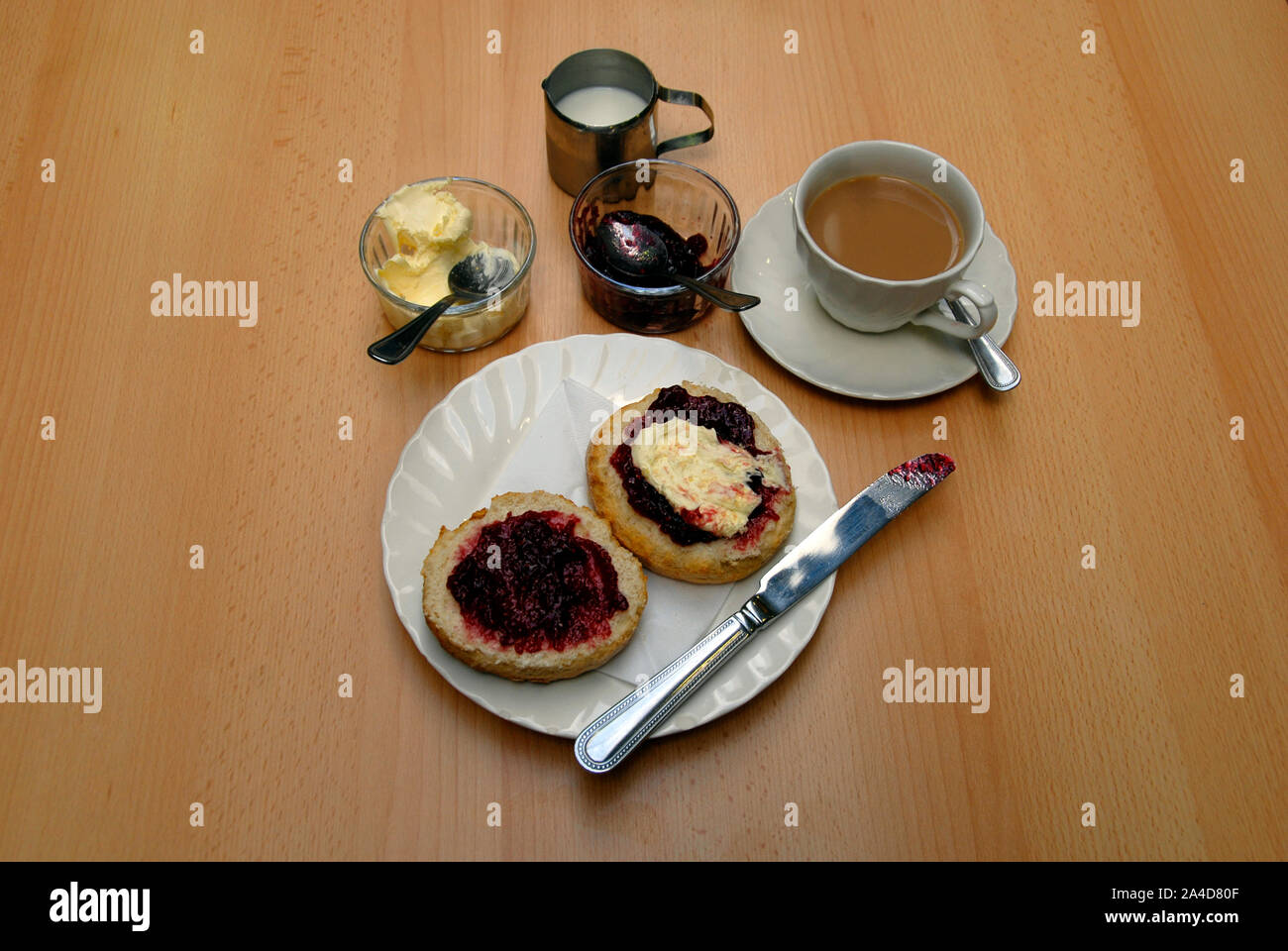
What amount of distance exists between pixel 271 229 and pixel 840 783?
1526mm

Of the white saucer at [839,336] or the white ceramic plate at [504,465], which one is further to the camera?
the white saucer at [839,336]

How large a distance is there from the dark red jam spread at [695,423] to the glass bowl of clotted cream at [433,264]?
1.19 feet

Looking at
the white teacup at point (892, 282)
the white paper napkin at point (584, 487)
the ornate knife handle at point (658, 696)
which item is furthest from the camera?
the white teacup at point (892, 282)

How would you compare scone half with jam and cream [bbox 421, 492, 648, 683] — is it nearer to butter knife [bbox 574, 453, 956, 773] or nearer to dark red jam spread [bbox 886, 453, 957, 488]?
butter knife [bbox 574, 453, 956, 773]

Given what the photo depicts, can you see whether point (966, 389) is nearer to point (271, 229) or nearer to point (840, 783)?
point (840, 783)

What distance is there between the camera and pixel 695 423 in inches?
61.8

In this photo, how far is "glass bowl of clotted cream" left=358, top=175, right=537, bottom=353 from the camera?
1.68m

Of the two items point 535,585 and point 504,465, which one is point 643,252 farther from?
point 535,585

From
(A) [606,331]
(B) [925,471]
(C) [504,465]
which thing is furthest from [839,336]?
(C) [504,465]

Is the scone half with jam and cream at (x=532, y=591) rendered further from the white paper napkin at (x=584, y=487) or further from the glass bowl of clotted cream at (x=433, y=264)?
the glass bowl of clotted cream at (x=433, y=264)

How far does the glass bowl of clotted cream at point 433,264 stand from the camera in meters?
1.68

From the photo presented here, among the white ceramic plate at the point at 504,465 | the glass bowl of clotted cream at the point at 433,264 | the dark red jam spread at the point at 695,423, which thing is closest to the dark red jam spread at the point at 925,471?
the white ceramic plate at the point at 504,465

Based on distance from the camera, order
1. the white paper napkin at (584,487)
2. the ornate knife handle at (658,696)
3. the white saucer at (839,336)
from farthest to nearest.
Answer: the white saucer at (839,336) → the white paper napkin at (584,487) → the ornate knife handle at (658,696)

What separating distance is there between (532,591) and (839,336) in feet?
2.54
